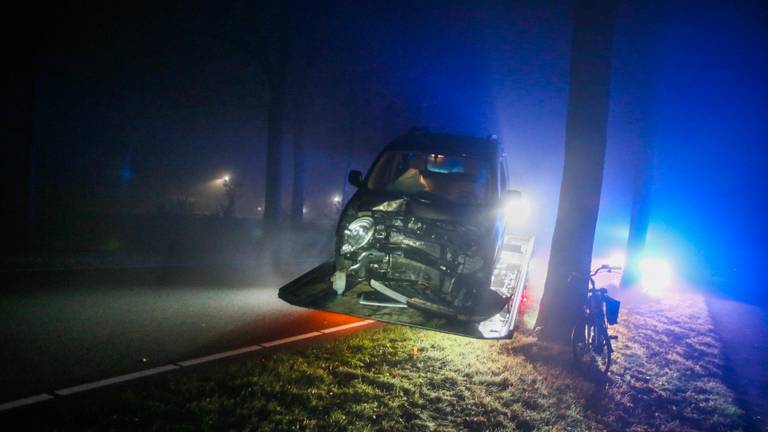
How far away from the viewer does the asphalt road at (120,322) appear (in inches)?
183

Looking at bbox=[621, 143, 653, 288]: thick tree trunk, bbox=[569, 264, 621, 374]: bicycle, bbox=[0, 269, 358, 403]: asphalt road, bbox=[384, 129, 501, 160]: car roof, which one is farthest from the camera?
bbox=[621, 143, 653, 288]: thick tree trunk

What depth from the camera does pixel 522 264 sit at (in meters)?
8.30

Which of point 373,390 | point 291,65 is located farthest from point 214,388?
point 291,65

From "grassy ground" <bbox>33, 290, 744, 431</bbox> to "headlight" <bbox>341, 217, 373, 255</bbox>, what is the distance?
131cm

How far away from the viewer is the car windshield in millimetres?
6953

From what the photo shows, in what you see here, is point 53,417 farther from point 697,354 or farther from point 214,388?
point 697,354

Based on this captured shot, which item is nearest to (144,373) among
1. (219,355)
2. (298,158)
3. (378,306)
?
(219,355)

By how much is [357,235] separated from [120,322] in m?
3.68

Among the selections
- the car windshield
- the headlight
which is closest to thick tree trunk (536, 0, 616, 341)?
the car windshield

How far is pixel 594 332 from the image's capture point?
6742mm

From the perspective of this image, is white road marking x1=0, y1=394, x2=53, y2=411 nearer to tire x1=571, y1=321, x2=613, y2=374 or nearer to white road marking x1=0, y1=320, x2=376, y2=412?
white road marking x1=0, y1=320, x2=376, y2=412

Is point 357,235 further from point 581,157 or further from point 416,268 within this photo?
point 581,157

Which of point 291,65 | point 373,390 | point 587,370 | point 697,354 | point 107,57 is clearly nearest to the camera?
point 373,390

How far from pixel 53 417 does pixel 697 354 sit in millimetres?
9027
